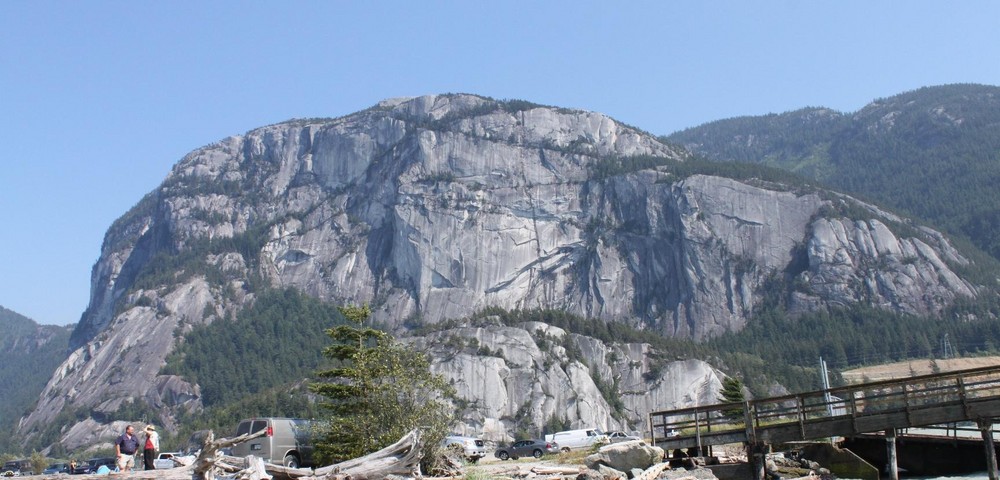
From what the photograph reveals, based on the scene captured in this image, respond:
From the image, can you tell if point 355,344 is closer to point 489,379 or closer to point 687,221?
point 489,379

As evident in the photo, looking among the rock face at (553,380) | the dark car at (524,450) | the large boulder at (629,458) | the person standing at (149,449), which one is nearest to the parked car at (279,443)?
the person standing at (149,449)

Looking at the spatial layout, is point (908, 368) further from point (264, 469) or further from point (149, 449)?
point (264, 469)

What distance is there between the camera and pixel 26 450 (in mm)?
162375

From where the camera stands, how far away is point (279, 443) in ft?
102

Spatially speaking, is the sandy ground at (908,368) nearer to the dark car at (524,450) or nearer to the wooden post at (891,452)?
the dark car at (524,450)

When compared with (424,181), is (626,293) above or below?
below

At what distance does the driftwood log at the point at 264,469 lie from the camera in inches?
703

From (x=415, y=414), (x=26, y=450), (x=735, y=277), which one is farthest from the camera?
(x=735, y=277)

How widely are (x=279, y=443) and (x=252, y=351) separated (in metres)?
166

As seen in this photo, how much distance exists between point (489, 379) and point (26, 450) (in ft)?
314

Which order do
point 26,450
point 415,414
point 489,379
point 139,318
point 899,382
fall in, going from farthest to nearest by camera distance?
point 139,318, point 26,450, point 489,379, point 415,414, point 899,382

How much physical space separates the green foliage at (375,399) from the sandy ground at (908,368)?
101296 millimetres

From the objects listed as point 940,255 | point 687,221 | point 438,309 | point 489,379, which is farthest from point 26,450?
point 940,255

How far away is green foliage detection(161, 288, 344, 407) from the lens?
17525 centimetres
